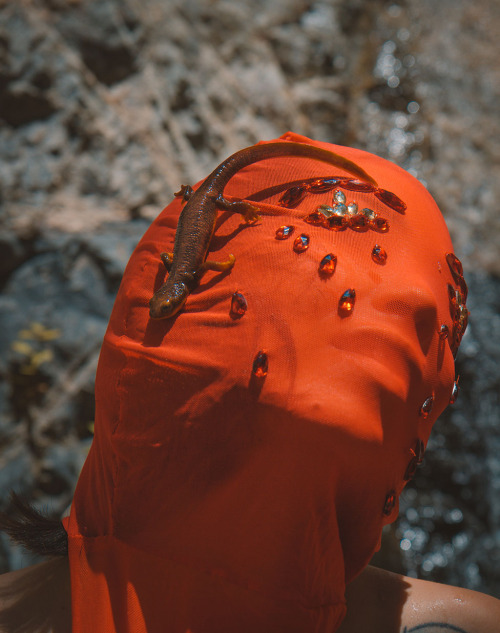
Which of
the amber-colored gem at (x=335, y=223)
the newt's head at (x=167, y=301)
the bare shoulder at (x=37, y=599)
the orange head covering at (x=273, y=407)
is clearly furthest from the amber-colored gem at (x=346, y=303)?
the bare shoulder at (x=37, y=599)

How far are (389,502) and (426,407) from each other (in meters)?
0.17

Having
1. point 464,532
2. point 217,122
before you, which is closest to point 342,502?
point 464,532

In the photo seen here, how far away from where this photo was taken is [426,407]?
35.5 inches

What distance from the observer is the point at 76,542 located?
3.39 feet

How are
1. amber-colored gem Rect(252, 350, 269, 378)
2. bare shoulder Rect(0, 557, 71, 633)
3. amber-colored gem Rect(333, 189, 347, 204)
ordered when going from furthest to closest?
bare shoulder Rect(0, 557, 71, 633) → amber-colored gem Rect(333, 189, 347, 204) → amber-colored gem Rect(252, 350, 269, 378)

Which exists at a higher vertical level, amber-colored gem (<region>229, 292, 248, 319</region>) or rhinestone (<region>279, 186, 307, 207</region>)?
rhinestone (<region>279, 186, 307, 207</region>)

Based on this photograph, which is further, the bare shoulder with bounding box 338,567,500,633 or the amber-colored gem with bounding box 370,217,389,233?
the bare shoulder with bounding box 338,567,500,633

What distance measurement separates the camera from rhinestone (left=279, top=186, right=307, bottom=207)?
941 mm

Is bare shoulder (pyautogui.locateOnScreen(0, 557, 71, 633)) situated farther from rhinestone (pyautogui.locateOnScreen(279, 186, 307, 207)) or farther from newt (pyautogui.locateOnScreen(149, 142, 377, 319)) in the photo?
rhinestone (pyautogui.locateOnScreen(279, 186, 307, 207))

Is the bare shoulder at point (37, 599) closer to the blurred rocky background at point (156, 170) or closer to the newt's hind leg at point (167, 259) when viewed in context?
the newt's hind leg at point (167, 259)

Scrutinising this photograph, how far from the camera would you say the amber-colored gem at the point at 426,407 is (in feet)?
2.95

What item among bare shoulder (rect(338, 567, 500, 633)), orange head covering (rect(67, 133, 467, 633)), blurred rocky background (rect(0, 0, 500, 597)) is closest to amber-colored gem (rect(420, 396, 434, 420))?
orange head covering (rect(67, 133, 467, 633))

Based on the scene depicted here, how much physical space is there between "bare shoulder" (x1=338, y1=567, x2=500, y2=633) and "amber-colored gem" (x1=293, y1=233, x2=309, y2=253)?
812 millimetres

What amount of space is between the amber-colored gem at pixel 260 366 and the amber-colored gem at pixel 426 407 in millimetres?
288
